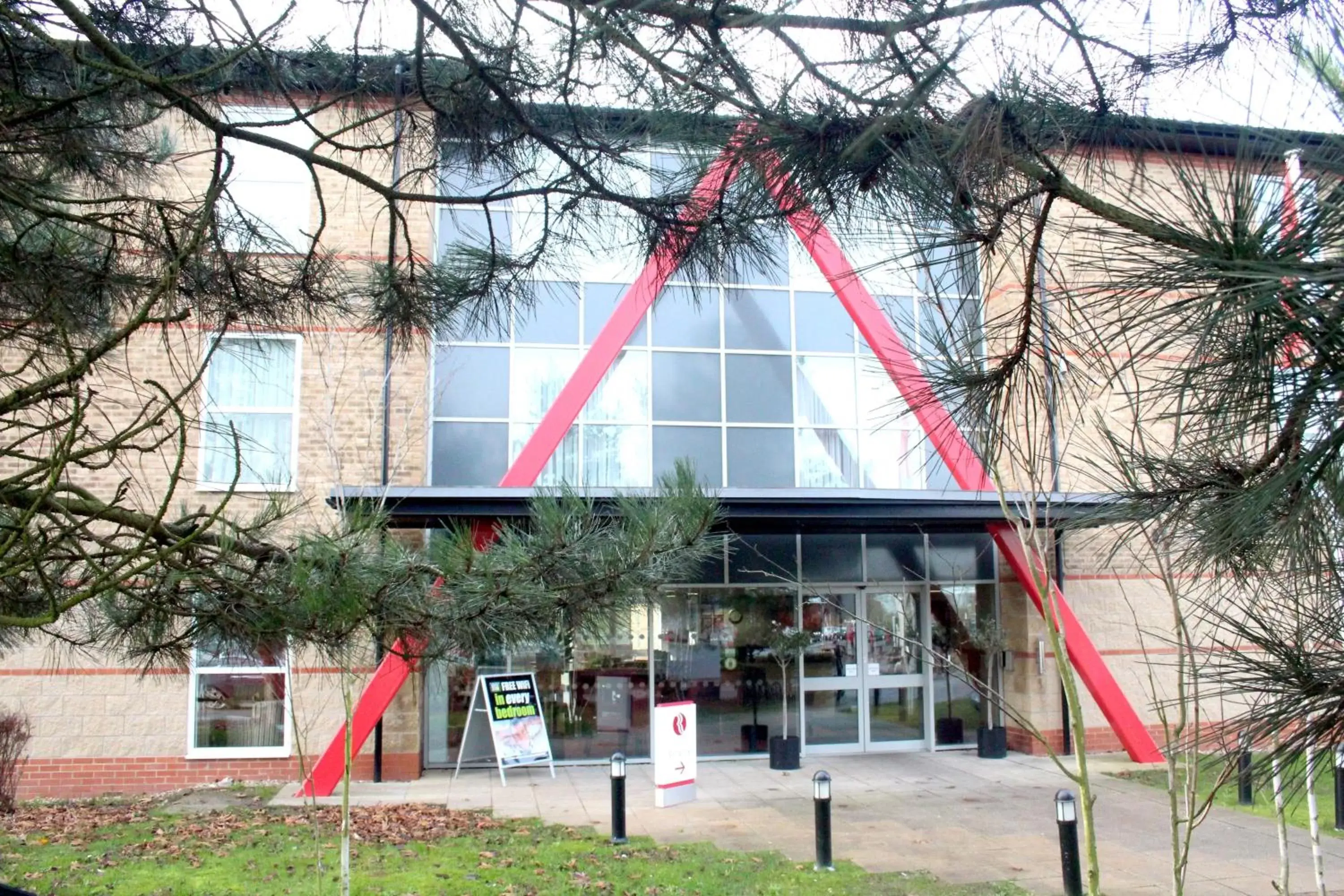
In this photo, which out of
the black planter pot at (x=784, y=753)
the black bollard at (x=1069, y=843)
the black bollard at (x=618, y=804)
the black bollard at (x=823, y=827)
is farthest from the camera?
the black planter pot at (x=784, y=753)

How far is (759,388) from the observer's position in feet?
46.6

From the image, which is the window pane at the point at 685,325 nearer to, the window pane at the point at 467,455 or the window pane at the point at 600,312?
the window pane at the point at 600,312

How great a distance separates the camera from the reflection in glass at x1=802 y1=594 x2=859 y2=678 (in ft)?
48.6

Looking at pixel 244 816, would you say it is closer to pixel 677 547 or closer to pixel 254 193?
pixel 254 193

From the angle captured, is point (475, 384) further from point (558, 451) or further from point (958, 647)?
point (958, 647)

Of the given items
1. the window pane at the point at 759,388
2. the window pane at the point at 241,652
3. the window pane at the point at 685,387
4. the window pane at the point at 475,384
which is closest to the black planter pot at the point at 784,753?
the window pane at the point at 759,388

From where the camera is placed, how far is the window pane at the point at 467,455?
13281mm

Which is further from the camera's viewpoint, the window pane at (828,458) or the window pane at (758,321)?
the window pane at (758,321)

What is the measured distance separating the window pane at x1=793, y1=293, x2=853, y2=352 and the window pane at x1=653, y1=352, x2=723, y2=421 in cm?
135

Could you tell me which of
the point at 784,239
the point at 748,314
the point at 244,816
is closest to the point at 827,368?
the point at 748,314

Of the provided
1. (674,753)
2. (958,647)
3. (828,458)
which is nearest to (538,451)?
(674,753)

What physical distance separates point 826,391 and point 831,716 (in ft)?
15.0

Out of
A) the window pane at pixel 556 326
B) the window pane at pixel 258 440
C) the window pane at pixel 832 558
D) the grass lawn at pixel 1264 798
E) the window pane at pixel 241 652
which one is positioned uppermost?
the window pane at pixel 556 326

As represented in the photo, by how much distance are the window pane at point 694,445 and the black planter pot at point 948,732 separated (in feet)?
16.1
